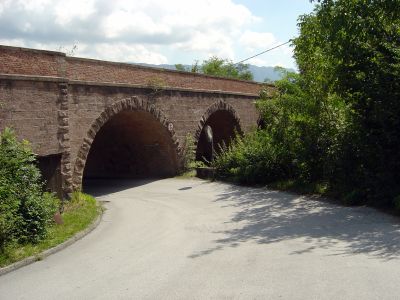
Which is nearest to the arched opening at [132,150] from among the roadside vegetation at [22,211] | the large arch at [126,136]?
the large arch at [126,136]

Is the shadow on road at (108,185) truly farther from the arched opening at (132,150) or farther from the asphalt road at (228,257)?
the asphalt road at (228,257)

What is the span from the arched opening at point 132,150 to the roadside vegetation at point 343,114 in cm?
407

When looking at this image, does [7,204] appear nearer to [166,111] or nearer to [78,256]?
[78,256]

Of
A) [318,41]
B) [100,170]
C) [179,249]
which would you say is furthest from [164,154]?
[179,249]

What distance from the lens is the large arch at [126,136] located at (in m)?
14.5

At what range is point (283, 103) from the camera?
16984mm

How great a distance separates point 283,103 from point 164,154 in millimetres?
5817

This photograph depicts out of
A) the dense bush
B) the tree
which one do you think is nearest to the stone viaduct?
the dense bush

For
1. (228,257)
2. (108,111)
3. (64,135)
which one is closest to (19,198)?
(64,135)

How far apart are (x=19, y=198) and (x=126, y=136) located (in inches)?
478

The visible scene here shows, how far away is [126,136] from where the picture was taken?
20.8 meters

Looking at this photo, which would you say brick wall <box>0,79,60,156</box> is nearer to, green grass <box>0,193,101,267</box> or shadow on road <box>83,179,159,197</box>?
green grass <box>0,193,101,267</box>

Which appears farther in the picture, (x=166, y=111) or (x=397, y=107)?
(x=166, y=111)

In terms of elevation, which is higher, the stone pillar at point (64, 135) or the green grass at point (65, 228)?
the stone pillar at point (64, 135)
